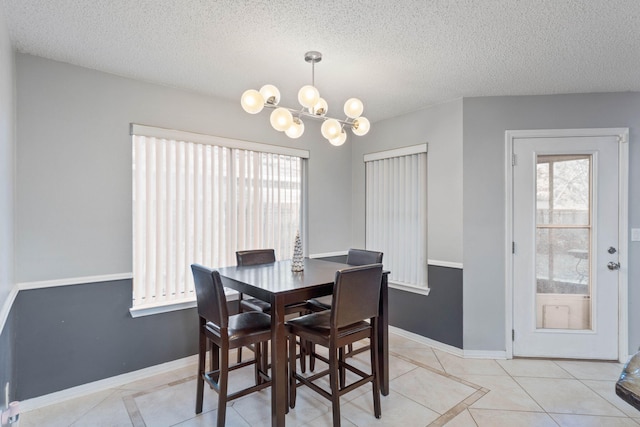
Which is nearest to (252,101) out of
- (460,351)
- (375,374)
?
(375,374)

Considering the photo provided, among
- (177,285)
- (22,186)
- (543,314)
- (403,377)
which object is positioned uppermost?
(22,186)

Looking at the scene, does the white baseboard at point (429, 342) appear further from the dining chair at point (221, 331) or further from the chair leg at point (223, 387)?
the chair leg at point (223, 387)

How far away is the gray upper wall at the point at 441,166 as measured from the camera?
3.22 m

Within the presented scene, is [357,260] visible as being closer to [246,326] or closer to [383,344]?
[383,344]

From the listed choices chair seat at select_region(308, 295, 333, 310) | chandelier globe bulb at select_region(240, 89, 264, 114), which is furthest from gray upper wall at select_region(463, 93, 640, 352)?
chandelier globe bulb at select_region(240, 89, 264, 114)

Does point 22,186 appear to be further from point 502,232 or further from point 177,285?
point 502,232

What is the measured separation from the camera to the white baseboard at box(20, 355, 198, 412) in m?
2.27

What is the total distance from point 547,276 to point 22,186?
171 inches

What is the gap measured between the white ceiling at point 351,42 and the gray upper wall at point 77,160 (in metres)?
0.15

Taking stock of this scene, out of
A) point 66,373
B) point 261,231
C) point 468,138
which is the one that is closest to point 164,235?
point 261,231

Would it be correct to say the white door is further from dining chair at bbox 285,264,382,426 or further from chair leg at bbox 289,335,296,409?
chair leg at bbox 289,335,296,409

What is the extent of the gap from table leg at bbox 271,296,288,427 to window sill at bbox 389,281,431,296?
199cm

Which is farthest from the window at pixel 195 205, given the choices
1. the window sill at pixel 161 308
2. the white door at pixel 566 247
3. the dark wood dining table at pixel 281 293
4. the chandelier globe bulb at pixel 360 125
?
the white door at pixel 566 247

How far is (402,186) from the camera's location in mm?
3783
